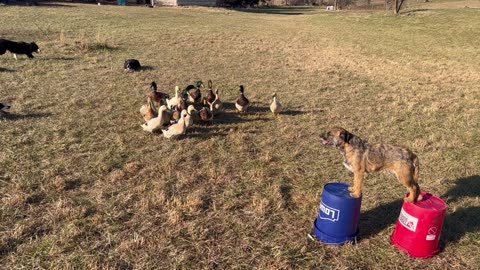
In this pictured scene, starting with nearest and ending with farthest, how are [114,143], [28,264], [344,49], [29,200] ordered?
1. [28,264]
2. [29,200]
3. [114,143]
4. [344,49]

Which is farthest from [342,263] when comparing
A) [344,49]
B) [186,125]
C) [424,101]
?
[344,49]

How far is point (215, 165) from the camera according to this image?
7.18 meters

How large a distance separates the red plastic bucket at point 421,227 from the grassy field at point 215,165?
0.16 meters

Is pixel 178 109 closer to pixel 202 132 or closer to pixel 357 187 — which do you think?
pixel 202 132

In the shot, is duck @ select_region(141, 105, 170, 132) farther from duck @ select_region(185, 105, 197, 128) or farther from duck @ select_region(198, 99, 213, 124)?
duck @ select_region(198, 99, 213, 124)

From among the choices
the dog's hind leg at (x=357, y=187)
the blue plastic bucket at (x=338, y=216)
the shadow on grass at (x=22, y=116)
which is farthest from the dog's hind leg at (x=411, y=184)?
the shadow on grass at (x=22, y=116)

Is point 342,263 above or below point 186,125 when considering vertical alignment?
below

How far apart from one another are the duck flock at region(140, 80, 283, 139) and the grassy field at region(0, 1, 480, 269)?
11.3 inches

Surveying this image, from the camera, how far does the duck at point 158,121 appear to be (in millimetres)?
8195

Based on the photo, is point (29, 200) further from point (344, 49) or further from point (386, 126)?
point (344, 49)

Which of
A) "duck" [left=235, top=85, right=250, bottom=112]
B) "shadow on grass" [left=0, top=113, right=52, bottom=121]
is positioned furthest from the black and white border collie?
"duck" [left=235, top=85, right=250, bottom=112]

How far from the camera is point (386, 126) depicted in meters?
9.64

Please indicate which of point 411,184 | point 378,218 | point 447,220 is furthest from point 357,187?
point 447,220

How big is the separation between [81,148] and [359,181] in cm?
546
